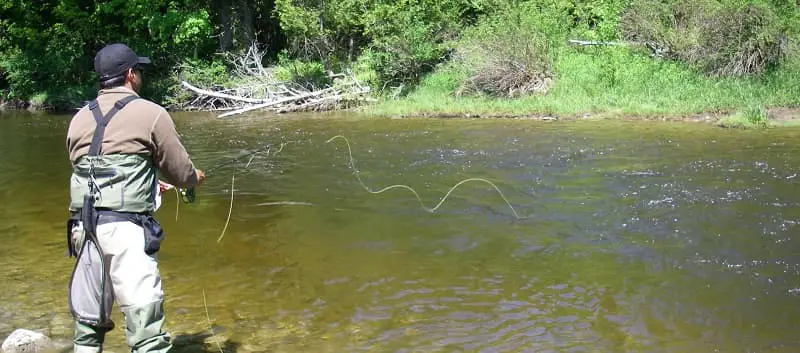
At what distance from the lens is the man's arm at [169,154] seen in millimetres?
3602

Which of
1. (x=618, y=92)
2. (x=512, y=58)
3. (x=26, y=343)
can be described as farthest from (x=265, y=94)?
(x=26, y=343)

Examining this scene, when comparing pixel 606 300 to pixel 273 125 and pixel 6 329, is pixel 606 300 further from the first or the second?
pixel 273 125

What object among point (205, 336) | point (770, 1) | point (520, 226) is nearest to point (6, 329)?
point (205, 336)

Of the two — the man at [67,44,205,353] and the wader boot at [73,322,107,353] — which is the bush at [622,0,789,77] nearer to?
the man at [67,44,205,353]

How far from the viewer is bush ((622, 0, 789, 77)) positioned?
1612cm

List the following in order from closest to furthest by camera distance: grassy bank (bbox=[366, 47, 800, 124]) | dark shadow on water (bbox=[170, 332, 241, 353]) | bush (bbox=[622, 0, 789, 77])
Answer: dark shadow on water (bbox=[170, 332, 241, 353])
grassy bank (bbox=[366, 47, 800, 124])
bush (bbox=[622, 0, 789, 77])

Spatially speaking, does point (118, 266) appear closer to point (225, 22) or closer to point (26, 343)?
point (26, 343)

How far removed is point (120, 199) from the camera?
358cm

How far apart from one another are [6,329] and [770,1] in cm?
1593

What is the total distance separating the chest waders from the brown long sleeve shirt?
0.12ft

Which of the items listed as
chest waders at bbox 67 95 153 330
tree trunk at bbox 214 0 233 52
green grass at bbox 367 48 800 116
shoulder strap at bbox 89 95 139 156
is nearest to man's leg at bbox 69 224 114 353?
chest waders at bbox 67 95 153 330

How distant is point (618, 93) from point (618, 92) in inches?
2.2

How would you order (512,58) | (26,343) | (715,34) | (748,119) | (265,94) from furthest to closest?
(265,94) → (512,58) → (715,34) → (748,119) → (26,343)

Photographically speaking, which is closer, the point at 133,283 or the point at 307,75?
the point at 133,283
